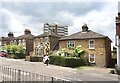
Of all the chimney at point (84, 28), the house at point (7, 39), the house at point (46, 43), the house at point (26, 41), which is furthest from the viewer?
the house at point (7, 39)

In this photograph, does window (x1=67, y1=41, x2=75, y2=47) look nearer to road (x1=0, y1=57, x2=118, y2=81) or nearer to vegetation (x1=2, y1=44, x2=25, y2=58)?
road (x1=0, y1=57, x2=118, y2=81)

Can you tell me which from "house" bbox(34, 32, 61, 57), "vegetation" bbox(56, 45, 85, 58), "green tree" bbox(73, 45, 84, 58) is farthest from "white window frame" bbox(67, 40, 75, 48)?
"house" bbox(34, 32, 61, 57)

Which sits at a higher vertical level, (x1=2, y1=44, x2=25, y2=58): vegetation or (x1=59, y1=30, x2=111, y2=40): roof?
(x1=59, y1=30, x2=111, y2=40): roof

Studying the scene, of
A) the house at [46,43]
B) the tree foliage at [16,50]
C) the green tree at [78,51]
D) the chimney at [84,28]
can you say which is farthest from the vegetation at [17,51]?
the green tree at [78,51]

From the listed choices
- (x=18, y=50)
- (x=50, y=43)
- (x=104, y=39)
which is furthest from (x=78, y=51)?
(x=18, y=50)

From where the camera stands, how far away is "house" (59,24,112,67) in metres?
35.1

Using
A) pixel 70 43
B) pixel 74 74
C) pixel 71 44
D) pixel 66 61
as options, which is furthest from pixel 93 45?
pixel 74 74

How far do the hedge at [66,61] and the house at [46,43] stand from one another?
930cm

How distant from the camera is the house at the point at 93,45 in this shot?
3512 cm

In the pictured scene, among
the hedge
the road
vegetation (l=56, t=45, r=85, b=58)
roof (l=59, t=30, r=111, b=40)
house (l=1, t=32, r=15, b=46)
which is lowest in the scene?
the road

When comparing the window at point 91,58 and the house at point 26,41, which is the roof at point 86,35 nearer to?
the window at point 91,58

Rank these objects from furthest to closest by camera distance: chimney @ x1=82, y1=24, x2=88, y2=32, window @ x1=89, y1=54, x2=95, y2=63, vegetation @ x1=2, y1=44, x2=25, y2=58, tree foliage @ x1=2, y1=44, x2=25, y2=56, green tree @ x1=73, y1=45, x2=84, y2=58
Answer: tree foliage @ x1=2, y1=44, x2=25, y2=56
vegetation @ x1=2, y1=44, x2=25, y2=58
chimney @ x1=82, y1=24, x2=88, y2=32
green tree @ x1=73, y1=45, x2=84, y2=58
window @ x1=89, y1=54, x2=95, y2=63

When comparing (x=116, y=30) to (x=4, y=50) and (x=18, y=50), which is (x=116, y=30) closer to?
(x=18, y=50)

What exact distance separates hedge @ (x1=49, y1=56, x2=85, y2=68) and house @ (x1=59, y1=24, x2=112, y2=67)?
6.36 ft
